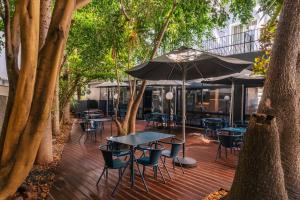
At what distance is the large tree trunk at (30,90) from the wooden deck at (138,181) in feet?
5.53

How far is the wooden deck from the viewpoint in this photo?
4.00m

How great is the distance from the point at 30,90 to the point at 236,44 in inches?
429

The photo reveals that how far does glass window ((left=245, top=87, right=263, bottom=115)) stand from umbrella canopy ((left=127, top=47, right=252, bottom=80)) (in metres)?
5.11

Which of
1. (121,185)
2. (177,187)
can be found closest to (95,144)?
(121,185)

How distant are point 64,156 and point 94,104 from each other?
593 inches

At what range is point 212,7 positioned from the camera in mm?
7035

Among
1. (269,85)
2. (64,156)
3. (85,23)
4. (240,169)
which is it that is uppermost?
(85,23)

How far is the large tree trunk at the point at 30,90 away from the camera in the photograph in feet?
7.94

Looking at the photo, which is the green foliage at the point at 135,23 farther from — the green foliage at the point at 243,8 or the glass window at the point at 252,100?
the glass window at the point at 252,100

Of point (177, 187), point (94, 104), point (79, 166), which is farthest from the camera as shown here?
point (94, 104)

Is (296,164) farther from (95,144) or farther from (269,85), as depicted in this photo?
(95,144)

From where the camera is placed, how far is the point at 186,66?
5.66 meters

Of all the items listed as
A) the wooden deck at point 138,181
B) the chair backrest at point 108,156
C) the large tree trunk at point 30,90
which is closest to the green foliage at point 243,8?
the wooden deck at point 138,181

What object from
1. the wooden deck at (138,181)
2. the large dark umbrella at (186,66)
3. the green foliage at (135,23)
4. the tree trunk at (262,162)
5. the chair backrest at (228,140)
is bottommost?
the wooden deck at (138,181)
